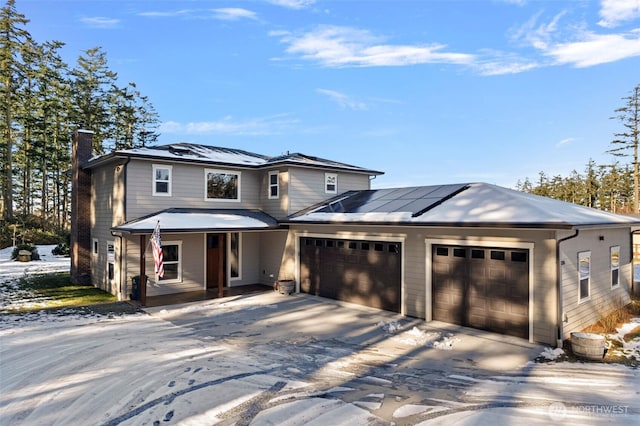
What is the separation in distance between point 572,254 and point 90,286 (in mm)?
18221

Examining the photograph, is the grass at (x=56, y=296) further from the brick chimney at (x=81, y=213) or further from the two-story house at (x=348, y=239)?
the brick chimney at (x=81, y=213)

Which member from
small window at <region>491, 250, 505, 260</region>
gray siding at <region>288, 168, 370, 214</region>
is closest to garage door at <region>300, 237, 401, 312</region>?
gray siding at <region>288, 168, 370, 214</region>

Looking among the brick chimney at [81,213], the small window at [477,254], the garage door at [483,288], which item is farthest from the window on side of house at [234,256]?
the small window at [477,254]

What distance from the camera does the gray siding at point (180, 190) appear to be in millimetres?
13656

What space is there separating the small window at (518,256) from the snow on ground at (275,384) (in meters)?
2.15

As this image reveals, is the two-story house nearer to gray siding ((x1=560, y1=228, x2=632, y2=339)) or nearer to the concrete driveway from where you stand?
gray siding ((x1=560, y1=228, x2=632, y2=339))

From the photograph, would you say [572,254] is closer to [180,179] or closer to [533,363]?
[533,363]

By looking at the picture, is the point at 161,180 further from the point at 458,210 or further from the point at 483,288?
the point at 483,288

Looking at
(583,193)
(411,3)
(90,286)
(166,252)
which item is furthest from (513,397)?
(583,193)

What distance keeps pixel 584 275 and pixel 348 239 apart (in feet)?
23.2

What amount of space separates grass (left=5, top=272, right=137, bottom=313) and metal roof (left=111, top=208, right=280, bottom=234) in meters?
2.73

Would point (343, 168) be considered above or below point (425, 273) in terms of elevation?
above

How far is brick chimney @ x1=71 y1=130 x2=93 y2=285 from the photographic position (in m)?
16.5

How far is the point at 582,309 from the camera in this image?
9.50 m
